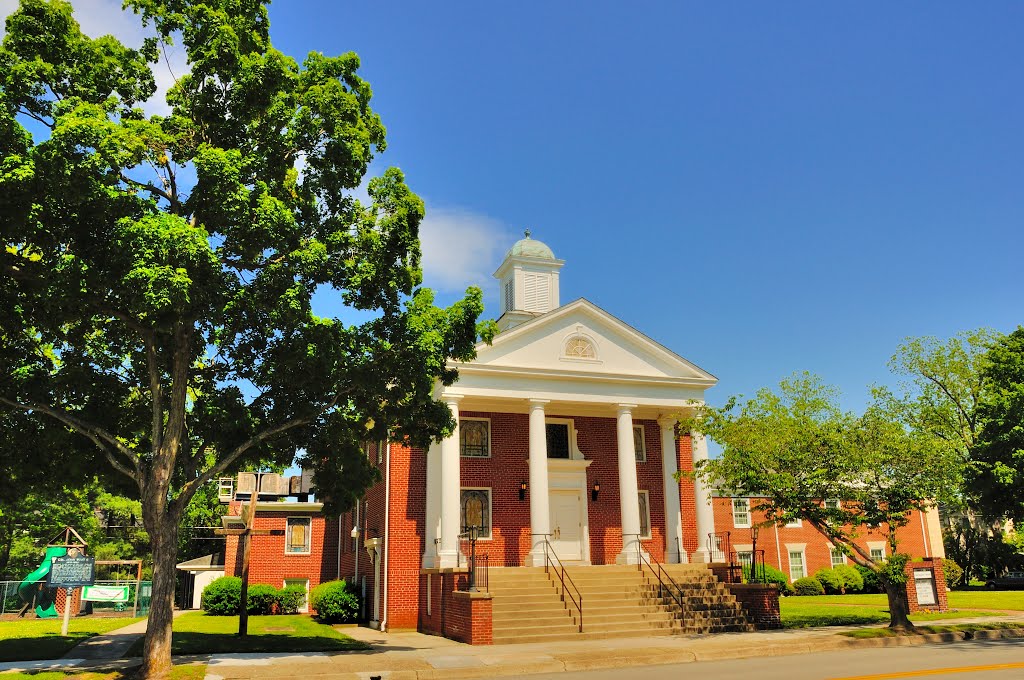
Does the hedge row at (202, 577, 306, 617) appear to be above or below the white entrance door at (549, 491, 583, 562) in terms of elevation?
below

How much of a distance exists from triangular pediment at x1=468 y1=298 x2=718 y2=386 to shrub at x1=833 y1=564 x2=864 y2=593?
1876 centimetres

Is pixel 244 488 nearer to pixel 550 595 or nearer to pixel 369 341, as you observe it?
pixel 550 595

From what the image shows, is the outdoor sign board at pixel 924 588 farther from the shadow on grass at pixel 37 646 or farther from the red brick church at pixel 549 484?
the shadow on grass at pixel 37 646

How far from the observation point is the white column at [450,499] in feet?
68.5

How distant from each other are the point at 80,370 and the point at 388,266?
6035 millimetres

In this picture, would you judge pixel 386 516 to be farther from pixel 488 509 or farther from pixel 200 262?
pixel 200 262

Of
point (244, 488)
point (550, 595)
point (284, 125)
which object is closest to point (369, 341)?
point (284, 125)

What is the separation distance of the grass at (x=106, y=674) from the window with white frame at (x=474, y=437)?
39.0 ft

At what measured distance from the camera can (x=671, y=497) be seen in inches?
984

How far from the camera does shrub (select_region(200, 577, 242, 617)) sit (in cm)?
2858

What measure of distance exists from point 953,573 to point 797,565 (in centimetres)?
753

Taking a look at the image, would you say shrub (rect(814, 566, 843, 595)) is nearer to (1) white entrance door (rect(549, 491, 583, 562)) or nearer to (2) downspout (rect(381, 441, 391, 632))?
(1) white entrance door (rect(549, 491, 583, 562))

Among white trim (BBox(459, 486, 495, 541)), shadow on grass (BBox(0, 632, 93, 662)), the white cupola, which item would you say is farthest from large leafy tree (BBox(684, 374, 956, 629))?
shadow on grass (BBox(0, 632, 93, 662))

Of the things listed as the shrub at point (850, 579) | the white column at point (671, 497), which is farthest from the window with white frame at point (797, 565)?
the white column at point (671, 497)
